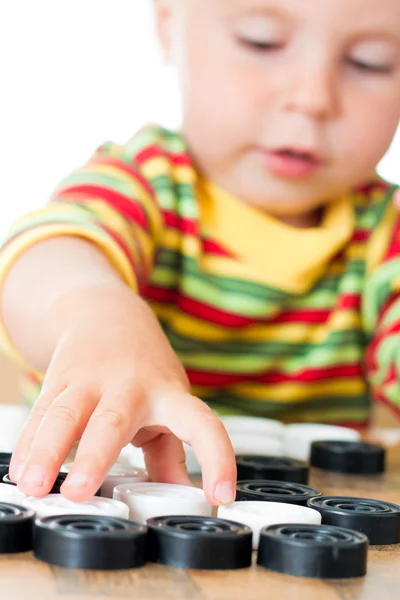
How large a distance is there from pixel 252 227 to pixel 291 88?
18 cm

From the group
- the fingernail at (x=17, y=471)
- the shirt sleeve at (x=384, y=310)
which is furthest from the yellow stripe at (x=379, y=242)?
the fingernail at (x=17, y=471)

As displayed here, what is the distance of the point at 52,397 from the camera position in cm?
46

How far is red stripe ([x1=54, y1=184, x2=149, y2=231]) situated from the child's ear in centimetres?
24

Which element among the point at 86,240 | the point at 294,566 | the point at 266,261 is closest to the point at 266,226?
the point at 266,261

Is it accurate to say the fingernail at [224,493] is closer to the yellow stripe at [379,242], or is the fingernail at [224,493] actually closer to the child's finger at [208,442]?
the child's finger at [208,442]

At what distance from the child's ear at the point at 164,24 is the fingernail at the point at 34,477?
0.73 m

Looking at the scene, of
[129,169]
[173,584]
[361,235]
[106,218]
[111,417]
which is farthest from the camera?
[361,235]

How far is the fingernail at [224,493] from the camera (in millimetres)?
398

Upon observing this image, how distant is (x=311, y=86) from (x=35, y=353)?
401mm

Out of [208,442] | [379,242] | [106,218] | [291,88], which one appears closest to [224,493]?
[208,442]

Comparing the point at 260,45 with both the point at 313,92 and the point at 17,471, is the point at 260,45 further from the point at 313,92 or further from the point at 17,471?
the point at 17,471

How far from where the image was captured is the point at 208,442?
43 centimetres

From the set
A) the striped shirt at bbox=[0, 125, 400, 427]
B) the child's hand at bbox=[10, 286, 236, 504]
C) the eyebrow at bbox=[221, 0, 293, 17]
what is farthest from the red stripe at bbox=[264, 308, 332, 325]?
the child's hand at bbox=[10, 286, 236, 504]

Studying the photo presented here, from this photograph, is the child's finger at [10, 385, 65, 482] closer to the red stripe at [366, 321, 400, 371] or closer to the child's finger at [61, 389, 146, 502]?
the child's finger at [61, 389, 146, 502]
